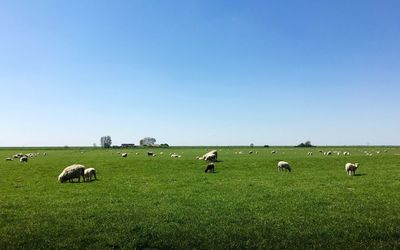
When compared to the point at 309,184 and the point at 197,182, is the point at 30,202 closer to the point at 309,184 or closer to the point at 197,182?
the point at 197,182

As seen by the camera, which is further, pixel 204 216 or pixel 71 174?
pixel 71 174

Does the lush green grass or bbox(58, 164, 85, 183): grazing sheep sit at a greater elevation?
bbox(58, 164, 85, 183): grazing sheep

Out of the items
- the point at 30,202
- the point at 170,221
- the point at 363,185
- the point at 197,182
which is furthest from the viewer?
the point at 197,182

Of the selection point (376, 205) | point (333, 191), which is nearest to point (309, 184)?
point (333, 191)

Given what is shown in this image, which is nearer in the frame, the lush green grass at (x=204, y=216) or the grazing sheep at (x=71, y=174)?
the lush green grass at (x=204, y=216)

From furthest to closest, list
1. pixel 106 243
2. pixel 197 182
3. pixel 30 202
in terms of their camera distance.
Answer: pixel 197 182 < pixel 30 202 < pixel 106 243

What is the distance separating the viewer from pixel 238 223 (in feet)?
54.9

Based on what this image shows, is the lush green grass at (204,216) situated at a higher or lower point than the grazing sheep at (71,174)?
lower

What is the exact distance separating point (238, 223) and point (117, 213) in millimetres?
6684

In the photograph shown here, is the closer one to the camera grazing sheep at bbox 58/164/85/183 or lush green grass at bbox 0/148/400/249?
lush green grass at bbox 0/148/400/249

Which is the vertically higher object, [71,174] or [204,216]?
[71,174]

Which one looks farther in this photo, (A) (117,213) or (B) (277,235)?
(A) (117,213)

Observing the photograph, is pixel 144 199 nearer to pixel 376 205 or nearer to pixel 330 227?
pixel 330 227

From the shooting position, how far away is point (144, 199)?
23.2m
